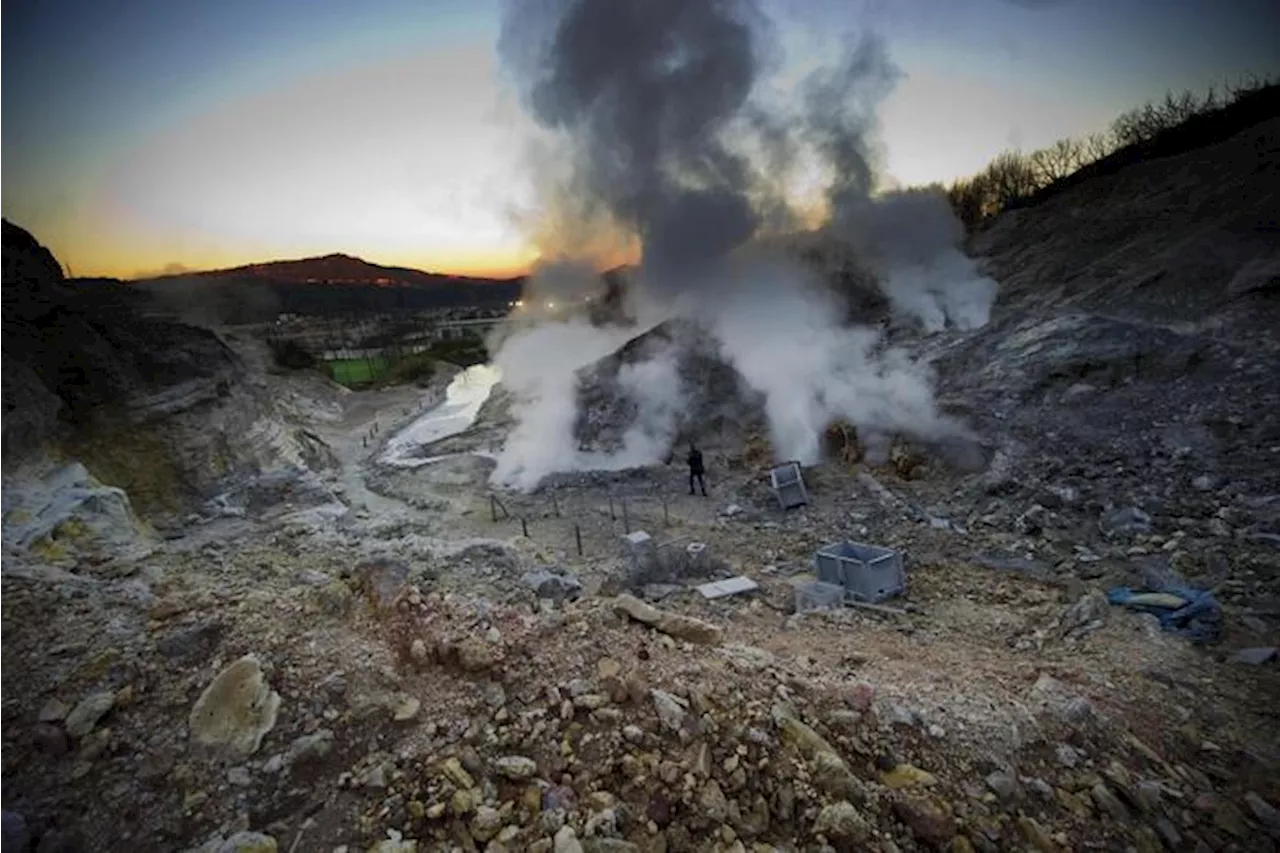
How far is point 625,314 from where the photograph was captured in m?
22.5

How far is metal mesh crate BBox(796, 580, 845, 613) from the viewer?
7.21m

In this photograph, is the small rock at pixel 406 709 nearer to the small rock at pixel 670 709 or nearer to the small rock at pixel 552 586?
the small rock at pixel 670 709

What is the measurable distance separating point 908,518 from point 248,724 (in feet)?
30.2

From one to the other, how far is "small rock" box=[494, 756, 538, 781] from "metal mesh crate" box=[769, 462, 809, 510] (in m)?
8.65

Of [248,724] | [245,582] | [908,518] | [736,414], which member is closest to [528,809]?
[248,724]

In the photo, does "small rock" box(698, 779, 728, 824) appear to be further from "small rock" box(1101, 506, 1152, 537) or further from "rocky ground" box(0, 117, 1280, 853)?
"small rock" box(1101, 506, 1152, 537)

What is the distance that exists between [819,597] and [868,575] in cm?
68

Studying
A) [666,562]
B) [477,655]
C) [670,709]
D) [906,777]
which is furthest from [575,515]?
[906,777]

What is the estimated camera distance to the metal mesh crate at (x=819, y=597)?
7.21 metres

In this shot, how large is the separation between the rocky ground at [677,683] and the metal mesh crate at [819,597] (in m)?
0.32

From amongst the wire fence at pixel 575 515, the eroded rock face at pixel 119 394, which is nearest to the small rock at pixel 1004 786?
the wire fence at pixel 575 515

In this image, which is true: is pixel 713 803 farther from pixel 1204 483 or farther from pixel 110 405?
pixel 110 405

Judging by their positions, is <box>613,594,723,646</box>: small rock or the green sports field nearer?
<box>613,594,723,646</box>: small rock

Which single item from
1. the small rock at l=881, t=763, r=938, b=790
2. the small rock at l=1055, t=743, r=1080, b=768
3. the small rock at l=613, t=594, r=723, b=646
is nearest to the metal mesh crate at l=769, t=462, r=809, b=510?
the small rock at l=613, t=594, r=723, b=646
